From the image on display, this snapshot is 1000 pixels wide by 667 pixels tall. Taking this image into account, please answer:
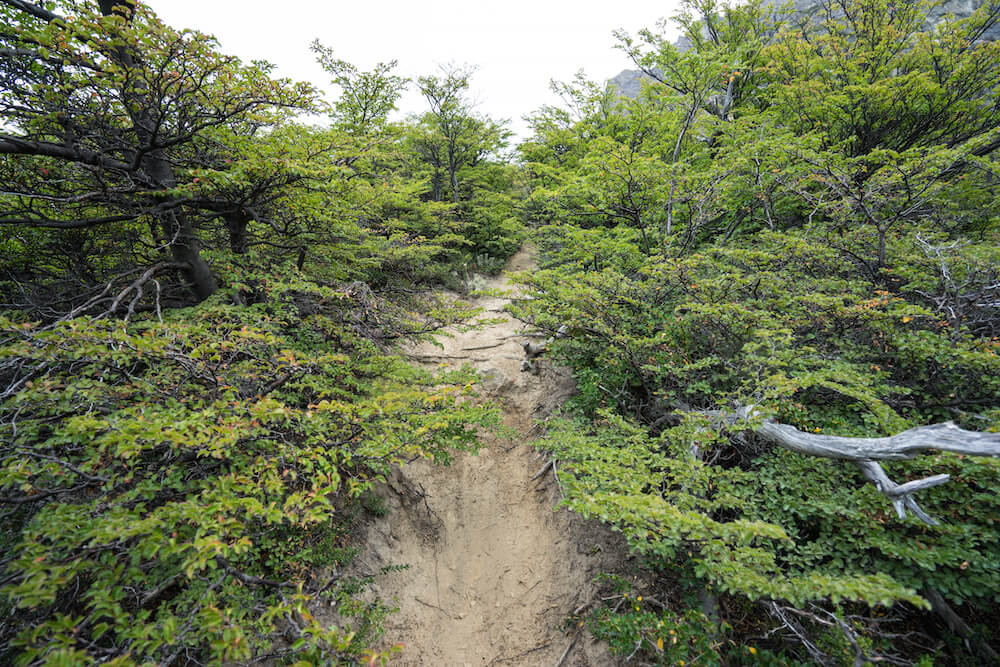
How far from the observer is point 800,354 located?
187 inches

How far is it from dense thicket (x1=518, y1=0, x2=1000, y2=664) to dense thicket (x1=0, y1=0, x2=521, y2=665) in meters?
2.86

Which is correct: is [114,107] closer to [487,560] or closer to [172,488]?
[172,488]

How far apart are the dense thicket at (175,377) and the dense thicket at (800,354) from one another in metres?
2.86

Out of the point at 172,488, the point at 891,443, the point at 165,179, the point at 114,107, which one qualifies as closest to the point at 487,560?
the point at 172,488

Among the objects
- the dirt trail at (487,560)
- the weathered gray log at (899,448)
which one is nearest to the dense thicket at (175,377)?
the dirt trail at (487,560)

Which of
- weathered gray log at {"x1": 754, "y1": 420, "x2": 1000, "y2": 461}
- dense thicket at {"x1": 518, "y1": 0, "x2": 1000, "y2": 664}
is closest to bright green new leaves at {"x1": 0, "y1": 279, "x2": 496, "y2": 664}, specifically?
dense thicket at {"x1": 518, "y1": 0, "x2": 1000, "y2": 664}

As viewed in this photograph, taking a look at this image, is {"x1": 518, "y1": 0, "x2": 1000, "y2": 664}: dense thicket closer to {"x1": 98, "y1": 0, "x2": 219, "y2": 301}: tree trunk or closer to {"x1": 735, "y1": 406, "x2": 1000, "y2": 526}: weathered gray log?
{"x1": 735, "y1": 406, "x2": 1000, "y2": 526}: weathered gray log

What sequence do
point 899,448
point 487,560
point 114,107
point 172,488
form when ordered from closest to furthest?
1. point 899,448
2. point 172,488
3. point 114,107
4. point 487,560

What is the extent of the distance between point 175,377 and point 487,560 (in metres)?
5.43

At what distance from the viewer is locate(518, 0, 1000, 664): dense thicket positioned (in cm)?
324

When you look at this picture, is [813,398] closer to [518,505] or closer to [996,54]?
[518,505]

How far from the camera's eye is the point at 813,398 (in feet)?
15.7

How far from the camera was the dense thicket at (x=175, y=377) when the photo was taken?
261cm

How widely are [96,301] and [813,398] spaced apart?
987cm
